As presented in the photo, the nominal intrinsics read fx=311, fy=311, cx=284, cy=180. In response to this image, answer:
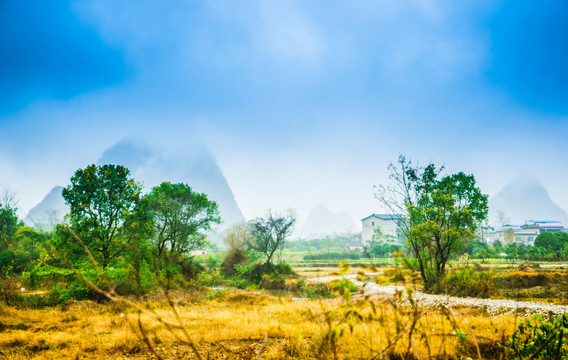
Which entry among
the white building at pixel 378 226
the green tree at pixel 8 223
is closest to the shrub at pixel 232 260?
the green tree at pixel 8 223

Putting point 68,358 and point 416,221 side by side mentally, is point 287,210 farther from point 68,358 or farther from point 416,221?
point 68,358

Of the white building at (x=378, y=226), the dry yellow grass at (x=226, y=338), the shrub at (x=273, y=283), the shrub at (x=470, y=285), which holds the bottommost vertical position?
the shrub at (x=273, y=283)

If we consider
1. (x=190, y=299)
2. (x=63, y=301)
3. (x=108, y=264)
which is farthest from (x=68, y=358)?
(x=108, y=264)

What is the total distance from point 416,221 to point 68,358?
17059mm

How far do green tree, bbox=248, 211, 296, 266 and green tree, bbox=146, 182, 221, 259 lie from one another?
6837mm

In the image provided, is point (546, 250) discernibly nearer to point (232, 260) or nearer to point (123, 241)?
point (232, 260)

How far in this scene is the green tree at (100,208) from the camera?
16750 mm

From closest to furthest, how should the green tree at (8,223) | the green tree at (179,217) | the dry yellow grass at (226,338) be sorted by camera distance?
1. the dry yellow grass at (226,338)
2. the green tree at (179,217)
3. the green tree at (8,223)

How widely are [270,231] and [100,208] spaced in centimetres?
1877

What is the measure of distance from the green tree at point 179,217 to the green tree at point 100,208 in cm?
580

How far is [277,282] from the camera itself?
2847cm

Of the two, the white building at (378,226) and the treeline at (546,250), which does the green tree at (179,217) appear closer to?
the treeline at (546,250)

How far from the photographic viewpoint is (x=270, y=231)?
110 feet

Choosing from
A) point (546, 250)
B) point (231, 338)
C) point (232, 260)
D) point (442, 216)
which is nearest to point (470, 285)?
point (442, 216)
